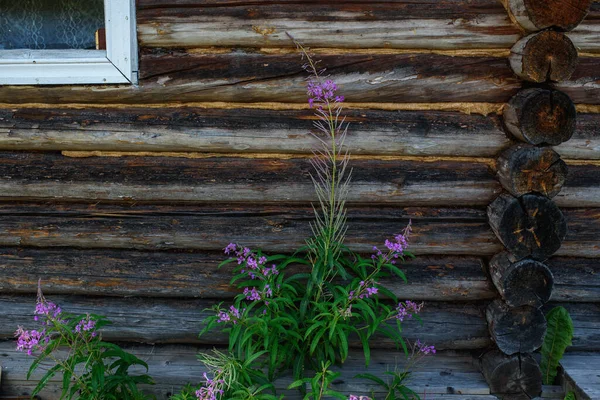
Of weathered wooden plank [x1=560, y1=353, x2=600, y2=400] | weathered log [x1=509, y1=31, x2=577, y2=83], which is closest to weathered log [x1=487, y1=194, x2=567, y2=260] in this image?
weathered log [x1=509, y1=31, x2=577, y2=83]

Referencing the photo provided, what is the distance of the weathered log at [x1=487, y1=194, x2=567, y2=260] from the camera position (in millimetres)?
2824

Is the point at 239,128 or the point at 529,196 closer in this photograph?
the point at 529,196

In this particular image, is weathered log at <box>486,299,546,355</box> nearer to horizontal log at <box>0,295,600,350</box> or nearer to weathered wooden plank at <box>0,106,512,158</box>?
horizontal log at <box>0,295,600,350</box>

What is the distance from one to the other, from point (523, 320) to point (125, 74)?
252cm

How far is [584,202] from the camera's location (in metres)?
3.21

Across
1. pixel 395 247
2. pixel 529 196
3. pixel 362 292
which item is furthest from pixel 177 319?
pixel 529 196

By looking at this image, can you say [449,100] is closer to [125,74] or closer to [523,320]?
[523,320]

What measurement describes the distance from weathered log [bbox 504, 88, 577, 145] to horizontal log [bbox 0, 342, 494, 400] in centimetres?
138

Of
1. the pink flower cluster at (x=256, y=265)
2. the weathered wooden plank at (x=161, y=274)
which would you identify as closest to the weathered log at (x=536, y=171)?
the weathered wooden plank at (x=161, y=274)

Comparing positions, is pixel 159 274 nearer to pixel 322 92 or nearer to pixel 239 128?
pixel 239 128

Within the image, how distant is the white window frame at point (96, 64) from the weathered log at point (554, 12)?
2.02 meters

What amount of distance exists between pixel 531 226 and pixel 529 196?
6.2 inches

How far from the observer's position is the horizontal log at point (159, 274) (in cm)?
316

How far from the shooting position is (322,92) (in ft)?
9.40
